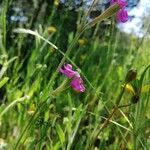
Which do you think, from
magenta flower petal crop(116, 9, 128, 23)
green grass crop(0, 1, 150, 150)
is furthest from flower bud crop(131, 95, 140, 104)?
magenta flower petal crop(116, 9, 128, 23)

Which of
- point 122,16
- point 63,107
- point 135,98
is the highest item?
point 122,16

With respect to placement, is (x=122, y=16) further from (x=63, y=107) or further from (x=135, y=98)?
(x=63, y=107)

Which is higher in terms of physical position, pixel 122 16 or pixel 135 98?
pixel 122 16

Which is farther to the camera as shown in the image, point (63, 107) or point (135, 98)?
point (63, 107)

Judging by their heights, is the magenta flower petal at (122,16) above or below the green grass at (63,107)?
above

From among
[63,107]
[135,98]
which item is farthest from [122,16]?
[63,107]

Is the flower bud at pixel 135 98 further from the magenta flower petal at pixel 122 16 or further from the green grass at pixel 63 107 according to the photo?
the magenta flower petal at pixel 122 16

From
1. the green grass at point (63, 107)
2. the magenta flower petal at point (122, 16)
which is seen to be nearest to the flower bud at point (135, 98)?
the green grass at point (63, 107)

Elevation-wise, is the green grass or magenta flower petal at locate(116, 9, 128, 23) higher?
magenta flower petal at locate(116, 9, 128, 23)

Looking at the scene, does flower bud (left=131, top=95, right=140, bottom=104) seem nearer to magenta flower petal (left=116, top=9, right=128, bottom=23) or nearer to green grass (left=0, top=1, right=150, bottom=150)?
green grass (left=0, top=1, right=150, bottom=150)

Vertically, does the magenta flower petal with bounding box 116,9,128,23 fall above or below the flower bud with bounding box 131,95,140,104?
above

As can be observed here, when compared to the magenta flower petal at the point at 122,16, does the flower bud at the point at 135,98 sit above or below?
below
